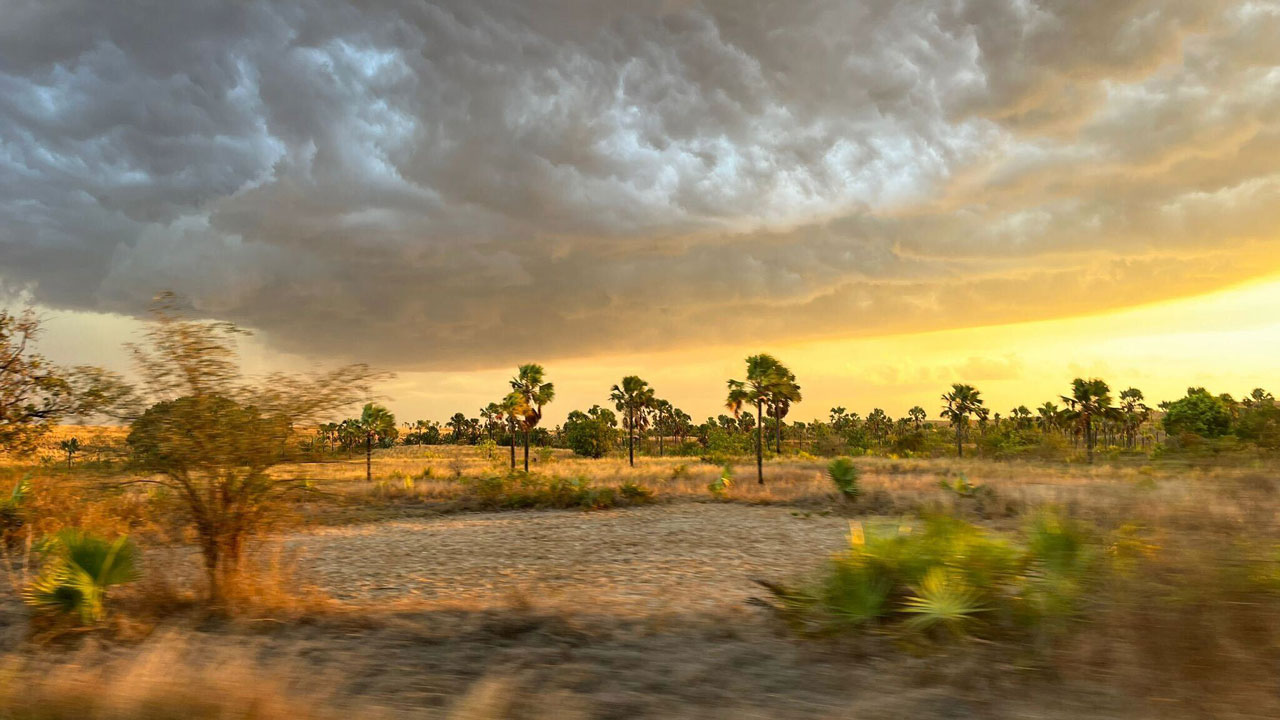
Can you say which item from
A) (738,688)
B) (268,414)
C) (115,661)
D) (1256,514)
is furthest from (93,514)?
(1256,514)

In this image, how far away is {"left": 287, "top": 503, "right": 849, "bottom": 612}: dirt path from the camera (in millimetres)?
13148

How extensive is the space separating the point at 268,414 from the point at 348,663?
5141 mm

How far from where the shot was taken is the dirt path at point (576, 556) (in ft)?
43.1

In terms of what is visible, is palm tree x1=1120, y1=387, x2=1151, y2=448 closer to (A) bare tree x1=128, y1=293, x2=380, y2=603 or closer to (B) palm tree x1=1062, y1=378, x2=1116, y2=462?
(B) palm tree x1=1062, y1=378, x2=1116, y2=462

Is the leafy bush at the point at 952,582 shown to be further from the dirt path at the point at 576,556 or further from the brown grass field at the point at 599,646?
the dirt path at the point at 576,556

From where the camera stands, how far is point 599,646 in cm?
886

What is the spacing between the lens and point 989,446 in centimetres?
7900

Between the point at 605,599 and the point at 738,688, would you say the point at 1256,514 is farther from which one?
the point at 605,599

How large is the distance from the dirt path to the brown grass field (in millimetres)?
154

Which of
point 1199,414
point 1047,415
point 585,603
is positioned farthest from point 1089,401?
point 585,603

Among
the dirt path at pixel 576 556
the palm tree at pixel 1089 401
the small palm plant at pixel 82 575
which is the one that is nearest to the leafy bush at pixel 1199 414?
the palm tree at pixel 1089 401

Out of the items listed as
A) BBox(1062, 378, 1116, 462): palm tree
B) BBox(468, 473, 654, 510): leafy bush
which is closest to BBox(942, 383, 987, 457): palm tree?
BBox(1062, 378, 1116, 462): palm tree

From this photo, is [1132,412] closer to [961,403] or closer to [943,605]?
[961,403]

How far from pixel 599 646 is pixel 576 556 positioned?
10245mm
